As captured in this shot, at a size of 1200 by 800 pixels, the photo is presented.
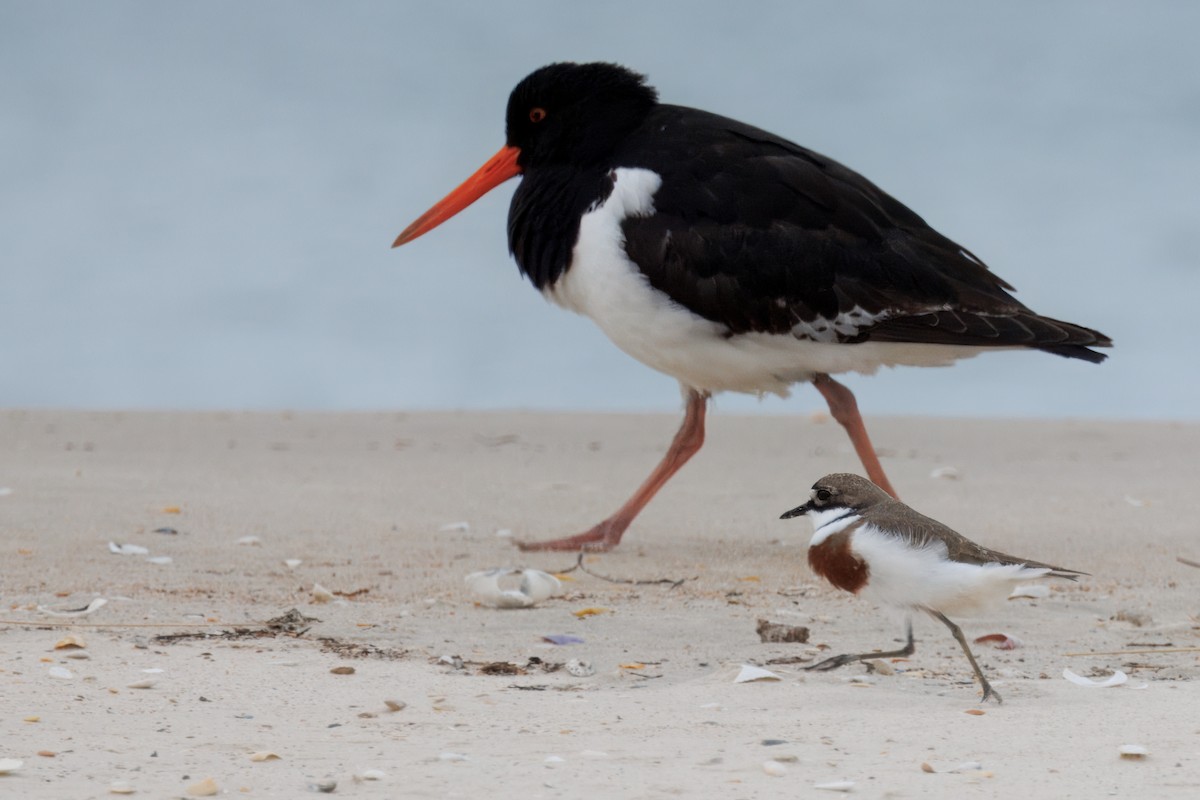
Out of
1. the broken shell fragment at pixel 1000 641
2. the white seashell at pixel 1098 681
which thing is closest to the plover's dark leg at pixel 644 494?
the broken shell fragment at pixel 1000 641

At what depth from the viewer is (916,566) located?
3.69 m

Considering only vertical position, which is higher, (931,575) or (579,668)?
(931,575)

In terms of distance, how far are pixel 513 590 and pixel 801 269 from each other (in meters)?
1.77

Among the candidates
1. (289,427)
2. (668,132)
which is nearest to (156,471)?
(289,427)

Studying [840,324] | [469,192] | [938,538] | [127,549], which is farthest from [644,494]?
[938,538]

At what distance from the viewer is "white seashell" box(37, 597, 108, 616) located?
4711 mm

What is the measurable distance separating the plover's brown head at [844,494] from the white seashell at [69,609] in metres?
2.39

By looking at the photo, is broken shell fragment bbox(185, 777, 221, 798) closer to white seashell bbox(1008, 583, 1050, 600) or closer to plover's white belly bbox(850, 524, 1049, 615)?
plover's white belly bbox(850, 524, 1049, 615)

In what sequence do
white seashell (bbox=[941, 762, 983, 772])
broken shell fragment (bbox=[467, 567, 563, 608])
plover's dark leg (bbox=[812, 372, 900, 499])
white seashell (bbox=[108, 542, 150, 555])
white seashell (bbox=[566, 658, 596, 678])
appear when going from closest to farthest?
white seashell (bbox=[941, 762, 983, 772]) → white seashell (bbox=[566, 658, 596, 678]) → broken shell fragment (bbox=[467, 567, 563, 608]) → white seashell (bbox=[108, 542, 150, 555]) → plover's dark leg (bbox=[812, 372, 900, 499])

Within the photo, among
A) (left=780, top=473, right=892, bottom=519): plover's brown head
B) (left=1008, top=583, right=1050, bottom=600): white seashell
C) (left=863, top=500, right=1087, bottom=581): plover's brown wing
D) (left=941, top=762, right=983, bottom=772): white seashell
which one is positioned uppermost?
(left=780, top=473, right=892, bottom=519): plover's brown head

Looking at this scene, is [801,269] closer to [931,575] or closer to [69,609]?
[931,575]

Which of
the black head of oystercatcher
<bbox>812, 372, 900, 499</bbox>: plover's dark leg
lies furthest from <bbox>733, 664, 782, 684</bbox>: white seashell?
<bbox>812, 372, 900, 499</bbox>: plover's dark leg

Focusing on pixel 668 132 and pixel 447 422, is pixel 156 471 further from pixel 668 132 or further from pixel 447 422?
pixel 668 132

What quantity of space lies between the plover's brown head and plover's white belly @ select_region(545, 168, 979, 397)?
1.87 meters
